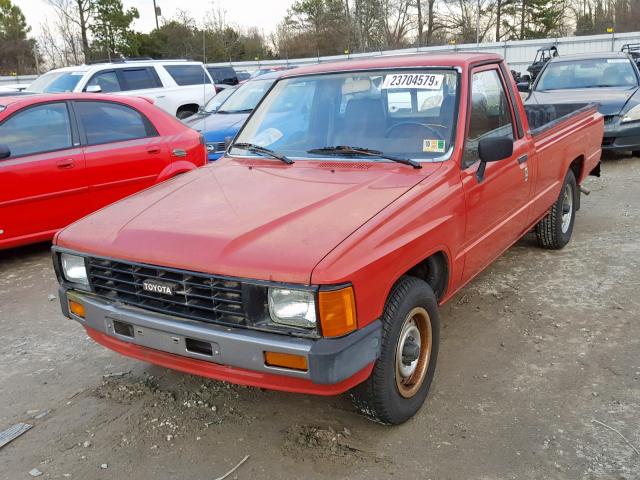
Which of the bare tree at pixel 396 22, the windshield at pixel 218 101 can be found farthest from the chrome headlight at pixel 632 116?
the bare tree at pixel 396 22

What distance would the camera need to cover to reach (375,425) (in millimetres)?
2998

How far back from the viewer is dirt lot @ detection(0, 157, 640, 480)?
8.92ft

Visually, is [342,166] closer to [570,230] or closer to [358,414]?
[358,414]

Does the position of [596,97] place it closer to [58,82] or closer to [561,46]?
[58,82]

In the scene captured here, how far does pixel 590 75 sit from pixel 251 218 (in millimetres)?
9562

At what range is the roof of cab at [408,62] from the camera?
3699mm

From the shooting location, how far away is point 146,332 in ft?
8.84

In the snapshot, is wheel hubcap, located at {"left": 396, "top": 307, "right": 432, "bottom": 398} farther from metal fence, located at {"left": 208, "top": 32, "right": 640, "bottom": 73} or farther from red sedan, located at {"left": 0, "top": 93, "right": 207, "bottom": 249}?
metal fence, located at {"left": 208, "top": 32, "right": 640, "bottom": 73}

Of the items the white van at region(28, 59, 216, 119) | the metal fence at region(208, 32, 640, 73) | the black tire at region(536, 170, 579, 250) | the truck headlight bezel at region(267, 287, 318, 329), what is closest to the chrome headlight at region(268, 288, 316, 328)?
the truck headlight bezel at region(267, 287, 318, 329)

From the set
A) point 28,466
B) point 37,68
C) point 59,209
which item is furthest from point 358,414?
point 37,68

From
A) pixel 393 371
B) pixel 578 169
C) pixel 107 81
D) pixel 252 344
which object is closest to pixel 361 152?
pixel 393 371

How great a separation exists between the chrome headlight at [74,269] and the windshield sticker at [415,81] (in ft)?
6.85

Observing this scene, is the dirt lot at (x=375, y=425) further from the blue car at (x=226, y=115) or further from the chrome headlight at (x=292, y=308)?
the blue car at (x=226, y=115)

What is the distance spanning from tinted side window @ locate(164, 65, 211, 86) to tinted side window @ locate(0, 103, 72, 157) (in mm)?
7203
